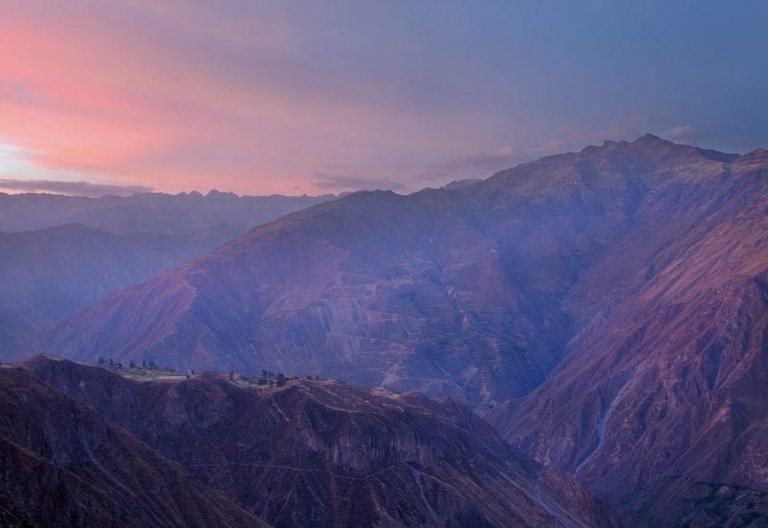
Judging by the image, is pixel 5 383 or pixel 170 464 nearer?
pixel 5 383

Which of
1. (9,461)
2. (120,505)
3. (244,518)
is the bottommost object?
(244,518)

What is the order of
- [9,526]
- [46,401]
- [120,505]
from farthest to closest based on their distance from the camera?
[46,401], [120,505], [9,526]

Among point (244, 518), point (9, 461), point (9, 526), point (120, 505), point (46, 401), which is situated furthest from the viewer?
point (244, 518)

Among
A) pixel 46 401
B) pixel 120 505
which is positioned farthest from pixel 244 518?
pixel 46 401

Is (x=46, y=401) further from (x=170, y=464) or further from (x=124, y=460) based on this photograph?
(x=170, y=464)

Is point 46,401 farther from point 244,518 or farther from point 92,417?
point 244,518

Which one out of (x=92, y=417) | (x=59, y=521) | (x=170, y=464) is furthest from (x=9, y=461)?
(x=170, y=464)

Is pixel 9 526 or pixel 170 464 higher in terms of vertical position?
pixel 9 526
